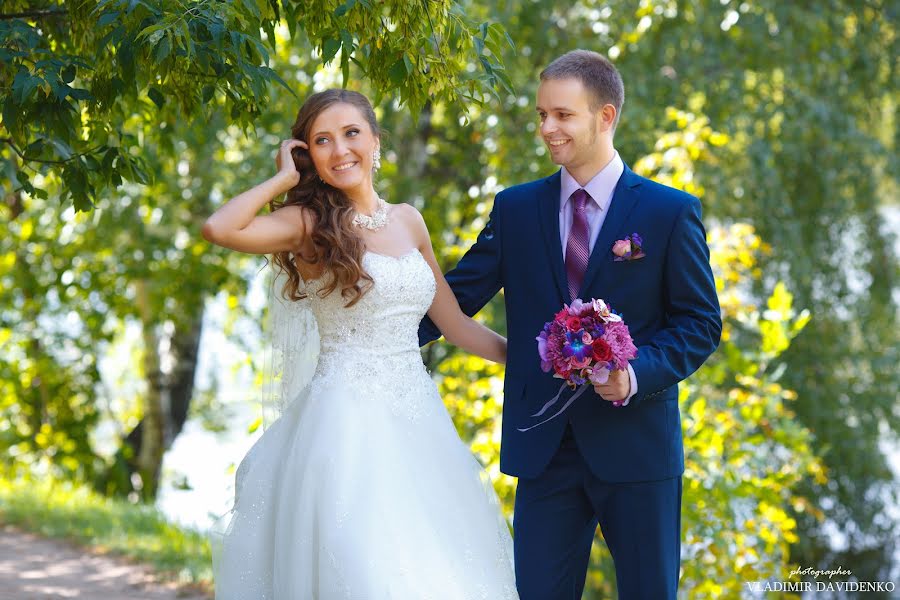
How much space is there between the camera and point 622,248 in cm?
289

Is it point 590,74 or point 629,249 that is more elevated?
point 590,74

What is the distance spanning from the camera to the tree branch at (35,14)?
10.7 feet

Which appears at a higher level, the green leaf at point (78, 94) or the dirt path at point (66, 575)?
the green leaf at point (78, 94)

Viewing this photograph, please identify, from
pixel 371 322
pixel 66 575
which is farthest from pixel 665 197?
pixel 66 575

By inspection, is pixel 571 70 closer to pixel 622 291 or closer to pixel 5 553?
pixel 622 291

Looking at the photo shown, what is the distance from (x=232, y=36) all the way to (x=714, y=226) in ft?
16.4

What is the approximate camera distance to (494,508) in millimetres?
3203

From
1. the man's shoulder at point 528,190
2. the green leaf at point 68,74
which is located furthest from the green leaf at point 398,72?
the green leaf at point 68,74

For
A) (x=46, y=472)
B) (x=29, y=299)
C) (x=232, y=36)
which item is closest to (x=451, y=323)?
(x=232, y=36)

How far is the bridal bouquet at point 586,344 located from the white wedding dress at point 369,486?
1.85ft

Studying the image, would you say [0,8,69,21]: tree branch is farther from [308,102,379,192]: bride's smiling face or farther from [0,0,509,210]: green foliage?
[308,102,379,192]: bride's smiling face

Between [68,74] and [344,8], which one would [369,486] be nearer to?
[344,8]

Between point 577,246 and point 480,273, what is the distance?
39 cm

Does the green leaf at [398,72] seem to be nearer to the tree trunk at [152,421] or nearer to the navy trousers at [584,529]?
the navy trousers at [584,529]
